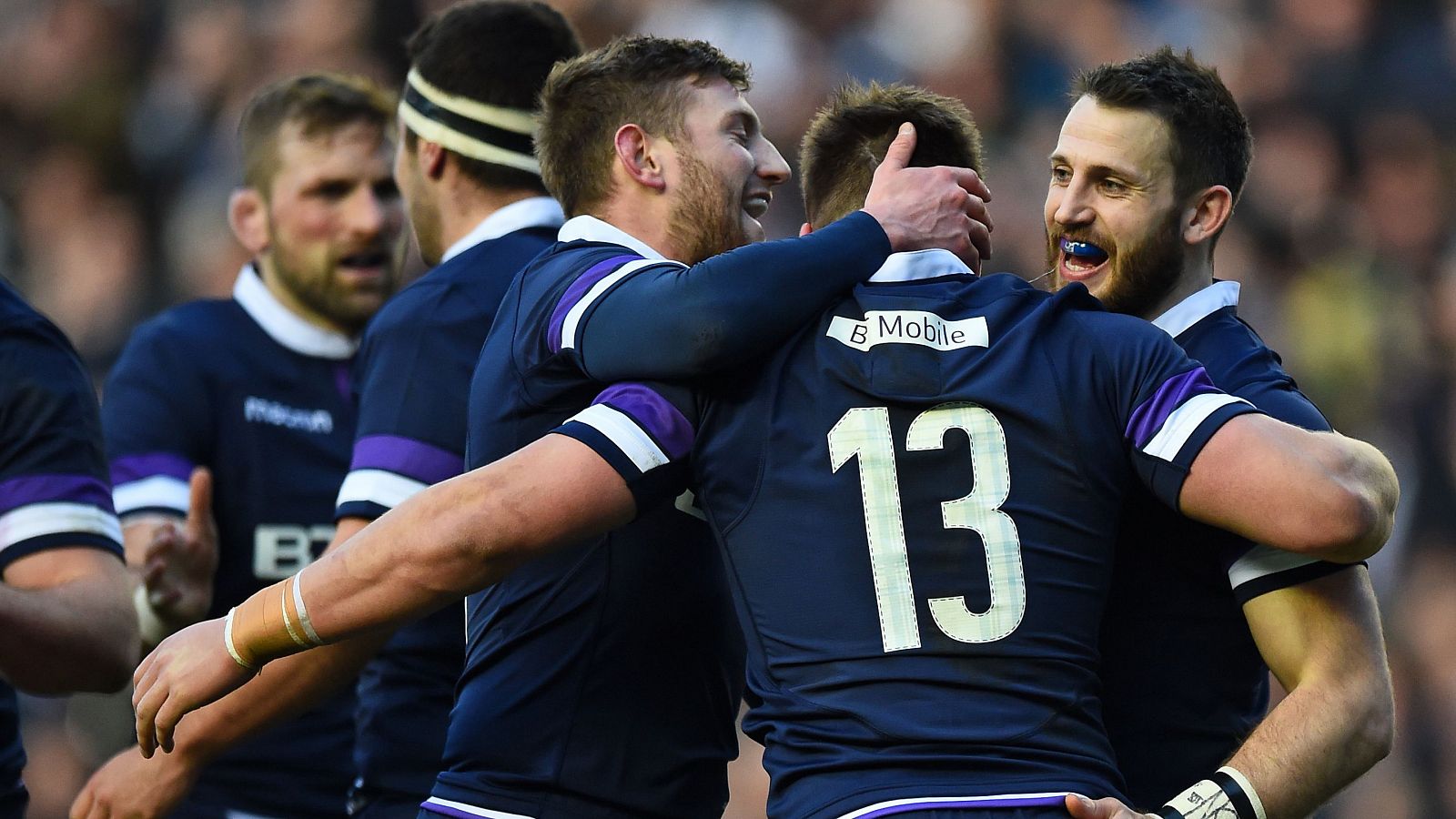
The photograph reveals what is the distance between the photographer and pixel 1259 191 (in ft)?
31.9

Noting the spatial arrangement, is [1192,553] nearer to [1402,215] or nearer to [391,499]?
[391,499]

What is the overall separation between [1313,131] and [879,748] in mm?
7938

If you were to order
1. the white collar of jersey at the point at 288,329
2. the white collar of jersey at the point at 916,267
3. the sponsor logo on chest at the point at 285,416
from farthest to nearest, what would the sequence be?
the white collar of jersey at the point at 288,329 → the sponsor logo on chest at the point at 285,416 → the white collar of jersey at the point at 916,267

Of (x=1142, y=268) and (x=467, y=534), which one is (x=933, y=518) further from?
(x=1142, y=268)

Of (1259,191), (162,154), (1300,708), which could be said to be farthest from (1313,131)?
(1300,708)

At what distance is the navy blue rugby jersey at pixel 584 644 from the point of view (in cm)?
321

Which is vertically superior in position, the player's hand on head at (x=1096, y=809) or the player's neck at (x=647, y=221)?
the player's neck at (x=647, y=221)

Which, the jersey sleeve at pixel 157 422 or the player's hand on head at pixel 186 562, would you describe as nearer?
the player's hand on head at pixel 186 562

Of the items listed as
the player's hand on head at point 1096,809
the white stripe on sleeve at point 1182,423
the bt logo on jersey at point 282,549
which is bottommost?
Answer: the bt logo on jersey at point 282,549

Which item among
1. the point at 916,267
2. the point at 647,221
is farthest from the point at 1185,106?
the point at 647,221

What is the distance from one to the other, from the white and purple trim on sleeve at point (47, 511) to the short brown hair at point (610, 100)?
1078 mm

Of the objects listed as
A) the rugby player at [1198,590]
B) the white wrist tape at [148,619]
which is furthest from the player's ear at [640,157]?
the white wrist tape at [148,619]

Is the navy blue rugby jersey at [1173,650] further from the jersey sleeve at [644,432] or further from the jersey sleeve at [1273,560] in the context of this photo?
the jersey sleeve at [644,432]

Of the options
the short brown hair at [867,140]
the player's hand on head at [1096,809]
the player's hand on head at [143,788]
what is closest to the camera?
the player's hand on head at [1096,809]
